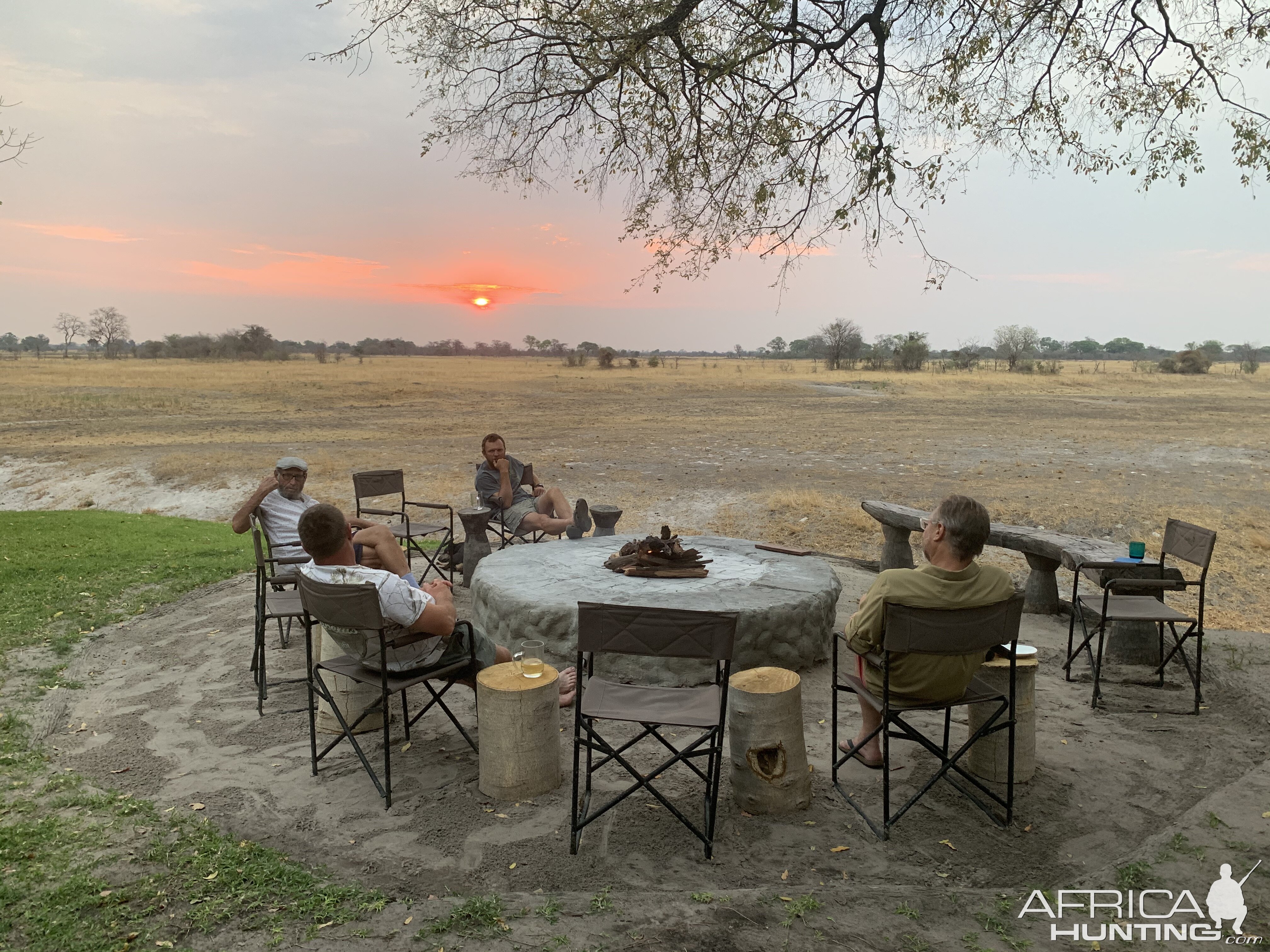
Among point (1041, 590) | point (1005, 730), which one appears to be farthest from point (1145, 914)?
point (1041, 590)

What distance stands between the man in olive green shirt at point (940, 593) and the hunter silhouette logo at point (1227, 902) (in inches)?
42.8

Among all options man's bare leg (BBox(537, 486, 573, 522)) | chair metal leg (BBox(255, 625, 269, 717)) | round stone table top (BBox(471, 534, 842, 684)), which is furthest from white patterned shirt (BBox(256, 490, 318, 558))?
man's bare leg (BBox(537, 486, 573, 522))

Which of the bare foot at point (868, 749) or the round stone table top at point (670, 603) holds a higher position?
the round stone table top at point (670, 603)

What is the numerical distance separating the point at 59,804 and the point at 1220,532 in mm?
13071

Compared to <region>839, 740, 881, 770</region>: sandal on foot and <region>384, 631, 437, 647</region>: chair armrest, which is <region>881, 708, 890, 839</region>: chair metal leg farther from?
<region>384, 631, 437, 647</region>: chair armrest

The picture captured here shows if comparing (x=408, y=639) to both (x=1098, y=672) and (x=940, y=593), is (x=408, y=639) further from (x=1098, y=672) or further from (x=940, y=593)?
(x=1098, y=672)

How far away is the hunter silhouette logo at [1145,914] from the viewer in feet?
9.29

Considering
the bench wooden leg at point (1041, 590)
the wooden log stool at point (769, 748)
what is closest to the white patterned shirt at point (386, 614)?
the wooden log stool at point (769, 748)

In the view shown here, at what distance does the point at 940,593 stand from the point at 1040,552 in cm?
372

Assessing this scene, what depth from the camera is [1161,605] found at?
527cm

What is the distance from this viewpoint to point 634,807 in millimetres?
3785

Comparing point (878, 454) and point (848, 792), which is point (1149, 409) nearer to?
point (878, 454)

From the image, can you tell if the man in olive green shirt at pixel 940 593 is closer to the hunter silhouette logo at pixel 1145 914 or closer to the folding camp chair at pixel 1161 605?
the hunter silhouette logo at pixel 1145 914

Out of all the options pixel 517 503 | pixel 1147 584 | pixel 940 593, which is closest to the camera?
pixel 940 593
